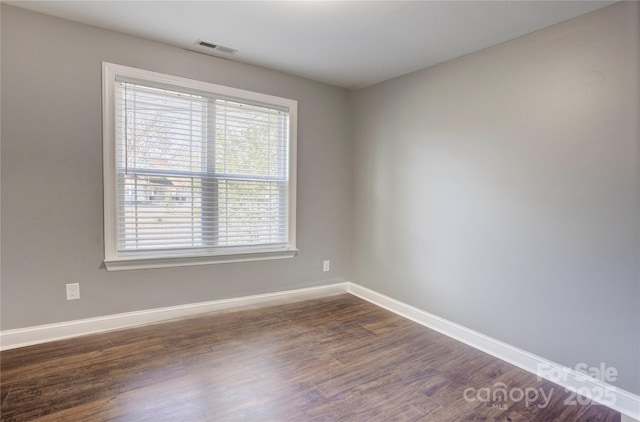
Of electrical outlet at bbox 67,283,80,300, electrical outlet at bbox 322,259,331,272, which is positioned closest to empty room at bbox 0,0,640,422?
electrical outlet at bbox 67,283,80,300

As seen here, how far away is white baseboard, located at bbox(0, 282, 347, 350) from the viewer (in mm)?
2289

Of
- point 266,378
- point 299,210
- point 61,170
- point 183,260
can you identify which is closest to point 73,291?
point 183,260

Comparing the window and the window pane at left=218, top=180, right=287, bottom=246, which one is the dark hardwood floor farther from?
the window pane at left=218, top=180, right=287, bottom=246

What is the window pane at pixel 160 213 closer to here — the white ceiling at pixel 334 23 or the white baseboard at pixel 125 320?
the white baseboard at pixel 125 320

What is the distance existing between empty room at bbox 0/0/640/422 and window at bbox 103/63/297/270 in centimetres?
2

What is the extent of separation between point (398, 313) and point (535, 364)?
47.3 inches

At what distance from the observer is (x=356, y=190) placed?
3.75m

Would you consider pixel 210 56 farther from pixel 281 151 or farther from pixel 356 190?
pixel 356 190

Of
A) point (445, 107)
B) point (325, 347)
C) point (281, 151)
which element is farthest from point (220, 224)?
point (445, 107)

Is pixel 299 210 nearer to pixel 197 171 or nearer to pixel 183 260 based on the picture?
pixel 197 171

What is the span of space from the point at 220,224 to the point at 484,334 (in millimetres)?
2409

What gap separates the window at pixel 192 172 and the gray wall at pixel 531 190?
1213 millimetres

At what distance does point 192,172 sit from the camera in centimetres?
283

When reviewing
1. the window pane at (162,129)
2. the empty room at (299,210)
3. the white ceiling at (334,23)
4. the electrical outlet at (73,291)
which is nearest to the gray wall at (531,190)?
the empty room at (299,210)
